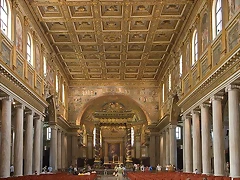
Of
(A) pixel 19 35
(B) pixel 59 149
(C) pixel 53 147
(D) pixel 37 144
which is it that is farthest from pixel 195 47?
(B) pixel 59 149

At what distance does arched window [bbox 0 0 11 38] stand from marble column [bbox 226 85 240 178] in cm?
1258

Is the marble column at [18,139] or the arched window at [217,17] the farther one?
the marble column at [18,139]

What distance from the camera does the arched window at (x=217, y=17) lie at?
920 inches

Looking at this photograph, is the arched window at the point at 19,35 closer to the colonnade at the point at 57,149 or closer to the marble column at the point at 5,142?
the marble column at the point at 5,142

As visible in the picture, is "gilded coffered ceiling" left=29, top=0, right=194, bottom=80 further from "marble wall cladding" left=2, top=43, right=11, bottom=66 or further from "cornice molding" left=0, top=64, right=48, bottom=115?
"cornice molding" left=0, top=64, right=48, bottom=115

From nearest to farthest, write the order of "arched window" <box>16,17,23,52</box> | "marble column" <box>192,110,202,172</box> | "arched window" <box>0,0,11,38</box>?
"arched window" <box>0,0,11,38</box> < "arched window" <box>16,17,23,52</box> < "marble column" <box>192,110,202,172</box>

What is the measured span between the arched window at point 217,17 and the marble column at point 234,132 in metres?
4.10

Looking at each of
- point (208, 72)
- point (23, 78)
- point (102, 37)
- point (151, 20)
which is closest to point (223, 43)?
point (208, 72)

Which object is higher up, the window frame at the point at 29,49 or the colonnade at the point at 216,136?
the window frame at the point at 29,49

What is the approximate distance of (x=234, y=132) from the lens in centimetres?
2045

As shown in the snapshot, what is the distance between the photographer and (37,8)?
29.2 m

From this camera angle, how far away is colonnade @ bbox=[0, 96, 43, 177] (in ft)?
77.5

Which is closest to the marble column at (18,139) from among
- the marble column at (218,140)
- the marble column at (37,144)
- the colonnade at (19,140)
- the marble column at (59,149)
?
the colonnade at (19,140)

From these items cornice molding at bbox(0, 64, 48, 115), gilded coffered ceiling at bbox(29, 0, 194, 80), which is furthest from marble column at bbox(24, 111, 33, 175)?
gilded coffered ceiling at bbox(29, 0, 194, 80)
